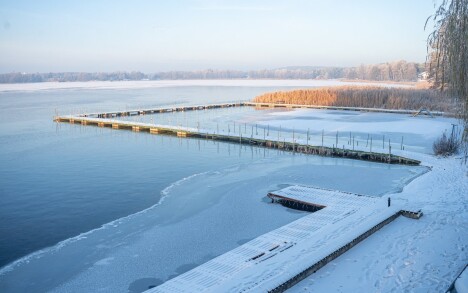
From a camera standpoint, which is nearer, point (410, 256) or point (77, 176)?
point (410, 256)

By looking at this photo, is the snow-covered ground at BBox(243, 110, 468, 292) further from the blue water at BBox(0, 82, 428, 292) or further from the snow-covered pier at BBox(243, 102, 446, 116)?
the snow-covered pier at BBox(243, 102, 446, 116)

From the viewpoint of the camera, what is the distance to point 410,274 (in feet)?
28.3

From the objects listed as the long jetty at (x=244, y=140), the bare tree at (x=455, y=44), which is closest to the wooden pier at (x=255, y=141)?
the long jetty at (x=244, y=140)

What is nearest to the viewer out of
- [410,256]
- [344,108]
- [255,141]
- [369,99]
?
[410,256]

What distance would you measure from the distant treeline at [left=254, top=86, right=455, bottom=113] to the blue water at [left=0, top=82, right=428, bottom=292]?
2449 cm

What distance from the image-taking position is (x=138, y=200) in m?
14.9

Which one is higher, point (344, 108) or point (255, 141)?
point (344, 108)

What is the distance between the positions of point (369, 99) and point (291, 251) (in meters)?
39.9

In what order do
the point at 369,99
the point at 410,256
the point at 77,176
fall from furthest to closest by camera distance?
the point at 369,99, the point at 77,176, the point at 410,256

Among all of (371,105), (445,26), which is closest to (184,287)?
(445,26)

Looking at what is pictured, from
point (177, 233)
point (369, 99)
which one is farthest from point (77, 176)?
point (369, 99)

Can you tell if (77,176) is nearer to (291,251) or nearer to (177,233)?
(177,233)

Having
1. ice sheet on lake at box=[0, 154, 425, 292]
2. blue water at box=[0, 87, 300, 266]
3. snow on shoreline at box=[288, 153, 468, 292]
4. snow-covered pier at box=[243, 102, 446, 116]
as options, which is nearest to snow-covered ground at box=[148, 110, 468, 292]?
snow on shoreline at box=[288, 153, 468, 292]

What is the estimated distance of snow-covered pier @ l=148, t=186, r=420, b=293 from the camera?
823 centimetres
